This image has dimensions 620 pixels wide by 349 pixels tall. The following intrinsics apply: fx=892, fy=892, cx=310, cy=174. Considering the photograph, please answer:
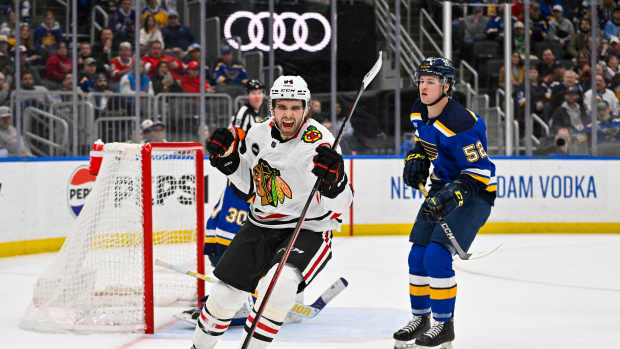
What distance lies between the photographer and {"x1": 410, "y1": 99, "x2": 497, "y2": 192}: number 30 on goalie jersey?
3455 mm

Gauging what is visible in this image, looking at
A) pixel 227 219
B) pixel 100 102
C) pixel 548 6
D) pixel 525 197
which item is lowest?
pixel 525 197

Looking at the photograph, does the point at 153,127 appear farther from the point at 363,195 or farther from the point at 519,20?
the point at 519,20

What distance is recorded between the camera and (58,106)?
7320 millimetres

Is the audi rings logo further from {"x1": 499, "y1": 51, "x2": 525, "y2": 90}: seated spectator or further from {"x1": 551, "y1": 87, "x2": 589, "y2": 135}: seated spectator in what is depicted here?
{"x1": 551, "y1": 87, "x2": 589, "y2": 135}: seated spectator

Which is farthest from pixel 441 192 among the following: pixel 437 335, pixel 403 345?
pixel 403 345

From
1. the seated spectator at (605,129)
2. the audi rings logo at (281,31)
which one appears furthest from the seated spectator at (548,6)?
the audi rings logo at (281,31)

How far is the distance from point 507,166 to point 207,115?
9.42ft

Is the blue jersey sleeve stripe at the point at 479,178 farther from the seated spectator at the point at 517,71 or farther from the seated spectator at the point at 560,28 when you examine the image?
the seated spectator at the point at 560,28

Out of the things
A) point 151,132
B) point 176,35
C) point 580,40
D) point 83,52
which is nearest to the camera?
point 151,132

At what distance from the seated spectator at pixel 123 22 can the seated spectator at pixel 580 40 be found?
4.33 m

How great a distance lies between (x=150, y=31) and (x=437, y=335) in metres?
5.75

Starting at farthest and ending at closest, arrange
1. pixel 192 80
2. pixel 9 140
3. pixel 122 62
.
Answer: pixel 192 80
pixel 122 62
pixel 9 140

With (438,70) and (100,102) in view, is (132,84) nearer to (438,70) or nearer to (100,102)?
(100,102)

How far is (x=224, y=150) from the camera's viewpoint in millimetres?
3047
